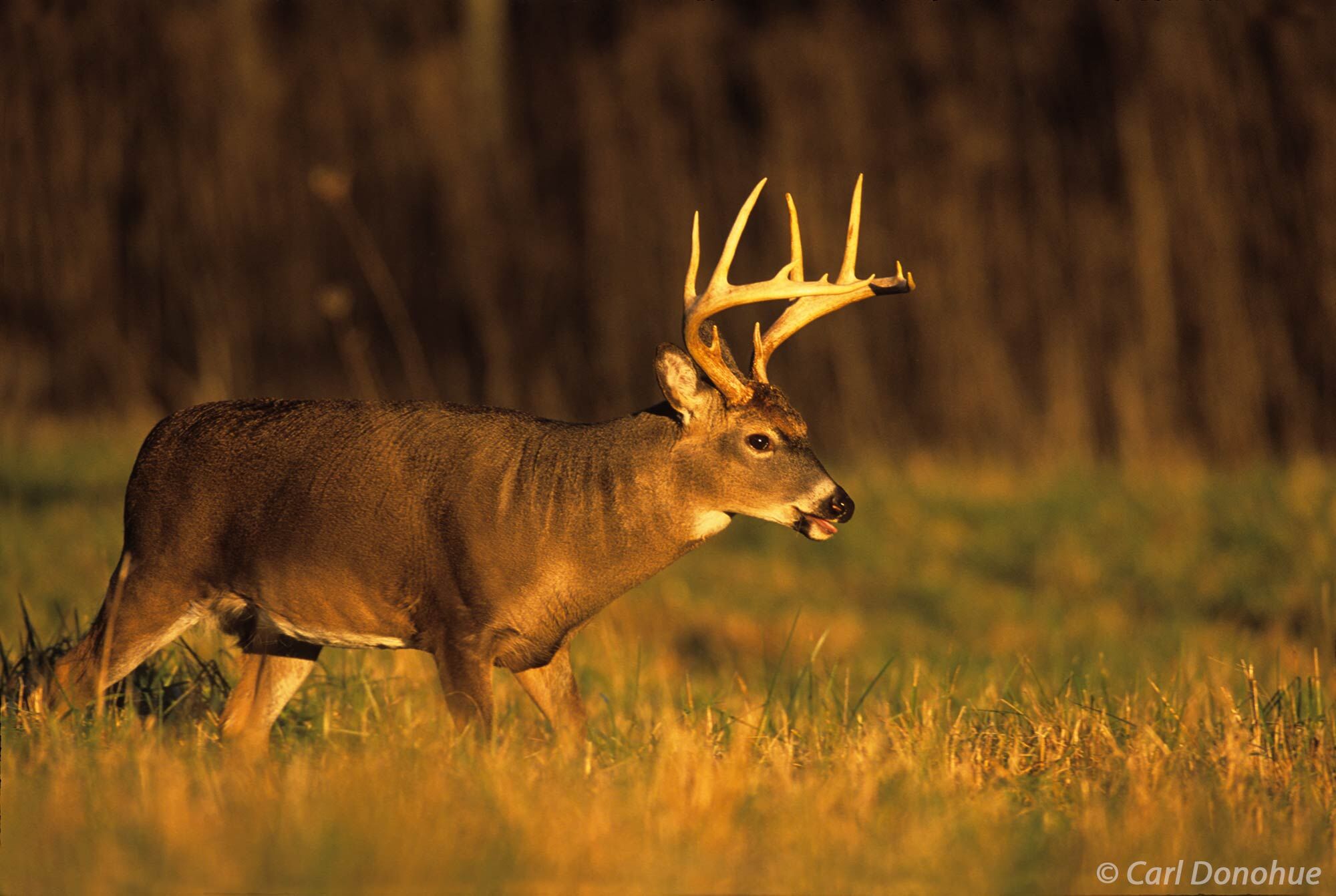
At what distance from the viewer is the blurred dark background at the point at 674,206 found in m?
14.6

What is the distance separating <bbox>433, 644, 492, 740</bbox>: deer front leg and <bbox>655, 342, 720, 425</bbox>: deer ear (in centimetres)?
107

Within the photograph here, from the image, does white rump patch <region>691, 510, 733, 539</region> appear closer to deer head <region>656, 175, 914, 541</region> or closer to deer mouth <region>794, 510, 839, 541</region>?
deer head <region>656, 175, 914, 541</region>

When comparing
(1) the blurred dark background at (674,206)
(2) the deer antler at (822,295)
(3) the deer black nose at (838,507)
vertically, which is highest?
(1) the blurred dark background at (674,206)

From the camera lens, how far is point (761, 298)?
241 inches

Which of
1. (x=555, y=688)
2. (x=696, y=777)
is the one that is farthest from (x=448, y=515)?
(x=696, y=777)

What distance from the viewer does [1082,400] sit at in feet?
48.0

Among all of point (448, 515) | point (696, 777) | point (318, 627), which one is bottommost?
point (696, 777)

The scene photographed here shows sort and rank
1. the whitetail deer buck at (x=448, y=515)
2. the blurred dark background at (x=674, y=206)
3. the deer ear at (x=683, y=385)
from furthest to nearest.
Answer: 1. the blurred dark background at (x=674, y=206)
2. the deer ear at (x=683, y=385)
3. the whitetail deer buck at (x=448, y=515)

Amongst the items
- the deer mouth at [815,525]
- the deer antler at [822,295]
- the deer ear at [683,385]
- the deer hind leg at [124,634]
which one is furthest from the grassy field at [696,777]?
the deer antler at [822,295]

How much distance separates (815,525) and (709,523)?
0.35 m

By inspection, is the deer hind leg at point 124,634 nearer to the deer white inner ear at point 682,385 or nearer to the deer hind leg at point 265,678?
the deer hind leg at point 265,678

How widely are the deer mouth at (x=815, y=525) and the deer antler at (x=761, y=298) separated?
44 centimetres

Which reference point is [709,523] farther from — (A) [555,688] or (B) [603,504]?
(A) [555,688]

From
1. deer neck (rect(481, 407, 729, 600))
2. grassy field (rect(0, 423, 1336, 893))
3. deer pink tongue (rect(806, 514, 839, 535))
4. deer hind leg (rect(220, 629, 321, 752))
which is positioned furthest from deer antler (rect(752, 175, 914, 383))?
deer hind leg (rect(220, 629, 321, 752))
